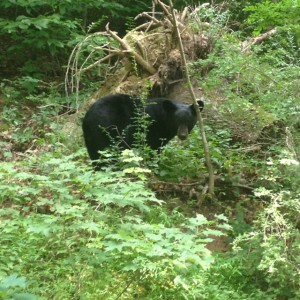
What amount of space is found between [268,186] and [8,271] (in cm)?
331

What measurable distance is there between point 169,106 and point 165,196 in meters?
1.33

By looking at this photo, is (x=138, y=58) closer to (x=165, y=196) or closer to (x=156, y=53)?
(x=156, y=53)

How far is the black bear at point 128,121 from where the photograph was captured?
641 centimetres

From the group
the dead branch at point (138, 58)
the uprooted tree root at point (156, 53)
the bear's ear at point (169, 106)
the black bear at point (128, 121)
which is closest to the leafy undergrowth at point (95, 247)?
the black bear at point (128, 121)

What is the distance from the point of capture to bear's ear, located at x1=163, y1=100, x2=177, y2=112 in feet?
22.6

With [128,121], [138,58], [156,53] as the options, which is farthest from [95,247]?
[156,53]

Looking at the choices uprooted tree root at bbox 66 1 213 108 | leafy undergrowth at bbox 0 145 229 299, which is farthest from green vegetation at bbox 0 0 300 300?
uprooted tree root at bbox 66 1 213 108

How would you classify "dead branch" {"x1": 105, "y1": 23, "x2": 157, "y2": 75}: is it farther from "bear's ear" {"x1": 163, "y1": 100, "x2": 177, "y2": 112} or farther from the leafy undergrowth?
the leafy undergrowth

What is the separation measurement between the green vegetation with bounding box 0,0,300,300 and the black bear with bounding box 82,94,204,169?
0.80ft

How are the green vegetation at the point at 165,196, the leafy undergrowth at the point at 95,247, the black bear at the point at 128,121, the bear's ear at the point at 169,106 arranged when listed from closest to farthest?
the leafy undergrowth at the point at 95,247 → the green vegetation at the point at 165,196 → the black bear at the point at 128,121 → the bear's ear at the point at 169,106

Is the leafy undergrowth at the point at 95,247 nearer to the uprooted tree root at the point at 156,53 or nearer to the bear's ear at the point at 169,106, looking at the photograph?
the bear's ear at the point at 169,106

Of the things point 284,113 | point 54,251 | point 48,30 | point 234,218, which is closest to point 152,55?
point 48,30

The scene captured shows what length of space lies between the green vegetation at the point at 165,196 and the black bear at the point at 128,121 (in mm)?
244

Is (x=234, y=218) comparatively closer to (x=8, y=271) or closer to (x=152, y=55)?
(x=8, y=271)
